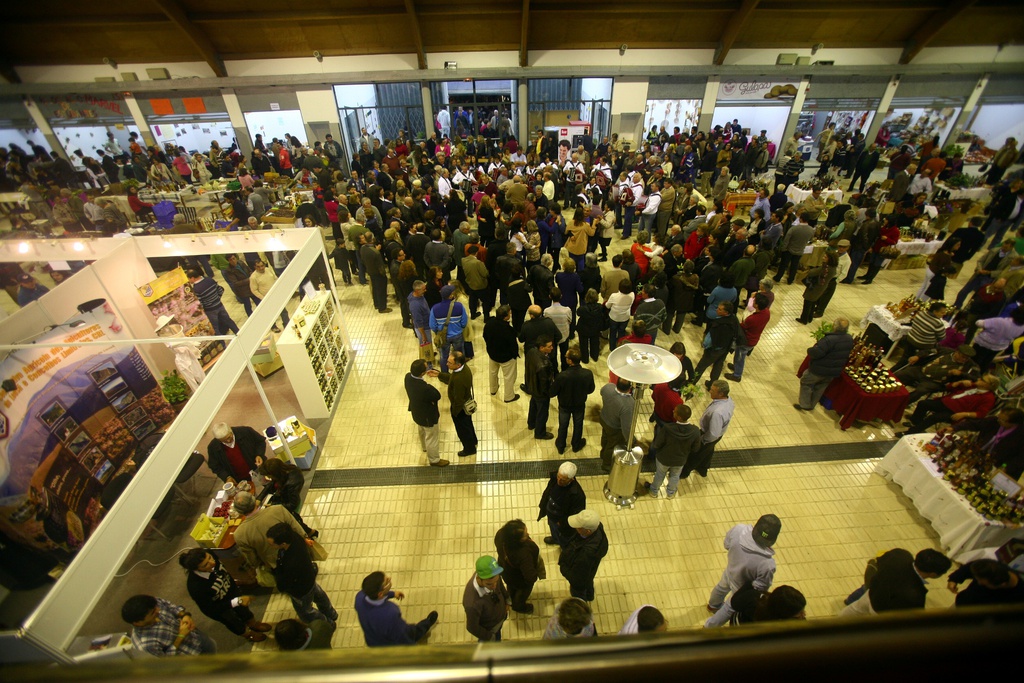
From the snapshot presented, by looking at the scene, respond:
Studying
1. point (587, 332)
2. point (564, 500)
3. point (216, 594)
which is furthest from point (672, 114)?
point (216, 594)

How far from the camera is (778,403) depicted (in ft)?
21.8

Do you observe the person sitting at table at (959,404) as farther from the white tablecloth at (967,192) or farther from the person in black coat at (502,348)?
the white tablecloth at (967,192)

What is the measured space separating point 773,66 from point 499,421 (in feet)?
58.6

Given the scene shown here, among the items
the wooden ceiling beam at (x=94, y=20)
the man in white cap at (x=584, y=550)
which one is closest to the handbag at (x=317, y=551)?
the man in white cap at (x=584, y=550)

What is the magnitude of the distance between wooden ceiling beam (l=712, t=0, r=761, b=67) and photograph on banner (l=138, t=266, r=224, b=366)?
1697 cm

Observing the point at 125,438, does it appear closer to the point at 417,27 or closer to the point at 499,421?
the point at 499,421

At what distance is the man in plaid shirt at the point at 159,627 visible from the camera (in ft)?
10.3

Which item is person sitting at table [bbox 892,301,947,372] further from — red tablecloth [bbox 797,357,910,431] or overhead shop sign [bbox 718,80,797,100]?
overhead shop sign [bbox 718,80,797,100]

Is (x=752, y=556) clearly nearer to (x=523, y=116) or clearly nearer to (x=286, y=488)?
(x=286, y=488)

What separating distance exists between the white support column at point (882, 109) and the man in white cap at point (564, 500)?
21.9 metres

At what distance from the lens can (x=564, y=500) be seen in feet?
13.4

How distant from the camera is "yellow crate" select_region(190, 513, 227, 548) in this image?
4.39 metres

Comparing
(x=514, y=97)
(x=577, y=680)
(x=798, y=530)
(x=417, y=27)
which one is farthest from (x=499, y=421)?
(x=514, y=97)

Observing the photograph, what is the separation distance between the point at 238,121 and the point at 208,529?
60.2ft
